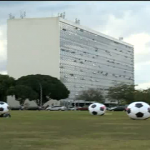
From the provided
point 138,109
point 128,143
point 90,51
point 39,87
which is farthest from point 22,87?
point 128,143

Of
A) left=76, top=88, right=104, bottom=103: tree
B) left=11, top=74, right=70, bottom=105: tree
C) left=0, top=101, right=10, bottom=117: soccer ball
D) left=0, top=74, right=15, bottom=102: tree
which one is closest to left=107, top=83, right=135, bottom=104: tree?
left=76, top=88, right=104, bottom=103: tree

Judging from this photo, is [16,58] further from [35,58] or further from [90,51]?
[90,51]

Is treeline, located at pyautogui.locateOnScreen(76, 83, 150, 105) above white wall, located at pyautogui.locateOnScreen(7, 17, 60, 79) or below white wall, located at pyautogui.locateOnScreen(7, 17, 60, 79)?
below

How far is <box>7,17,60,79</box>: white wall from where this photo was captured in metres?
126

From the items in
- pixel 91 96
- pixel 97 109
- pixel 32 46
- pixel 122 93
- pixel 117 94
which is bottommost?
pixel 97 109

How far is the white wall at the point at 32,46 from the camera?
126 metres

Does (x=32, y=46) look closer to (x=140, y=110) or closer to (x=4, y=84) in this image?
(x=4, y=84)

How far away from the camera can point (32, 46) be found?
128125 millimetres

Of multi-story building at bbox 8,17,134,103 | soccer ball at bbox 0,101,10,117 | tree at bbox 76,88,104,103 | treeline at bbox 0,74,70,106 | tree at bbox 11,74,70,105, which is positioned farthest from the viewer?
tree at bbox 76,88,104,103

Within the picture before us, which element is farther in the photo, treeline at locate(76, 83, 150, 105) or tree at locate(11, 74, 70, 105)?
treeline at locate(76, 83, 150, 105)

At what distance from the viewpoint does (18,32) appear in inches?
5007

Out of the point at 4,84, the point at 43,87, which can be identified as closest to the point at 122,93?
the point at 43,87

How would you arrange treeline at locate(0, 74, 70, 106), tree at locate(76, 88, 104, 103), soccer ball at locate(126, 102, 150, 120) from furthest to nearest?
tree at locate(76, 88, 104, 103) → treeline at locate(0, 74, 70, 106) → soccer ball at locate(126, 102, 150, 120)

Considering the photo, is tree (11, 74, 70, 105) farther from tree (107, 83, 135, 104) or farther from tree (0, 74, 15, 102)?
tree (107, 83, 135, 104)
